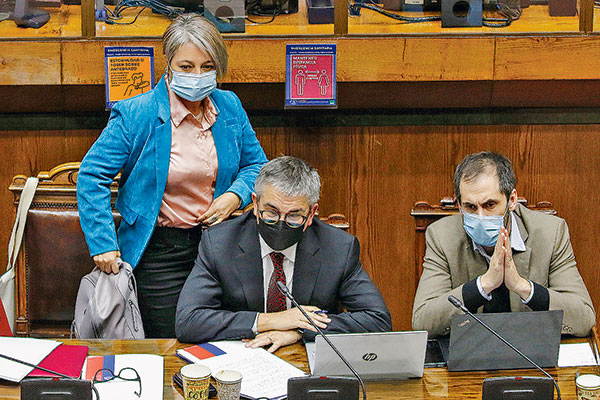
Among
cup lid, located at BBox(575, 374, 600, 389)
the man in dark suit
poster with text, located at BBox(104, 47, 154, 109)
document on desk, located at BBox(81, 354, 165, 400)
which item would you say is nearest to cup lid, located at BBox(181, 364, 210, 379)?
document on desk, located at BBox(81, 354, 165, 400)

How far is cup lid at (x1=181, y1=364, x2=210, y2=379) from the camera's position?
2.02m

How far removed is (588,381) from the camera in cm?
205

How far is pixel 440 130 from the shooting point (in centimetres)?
369

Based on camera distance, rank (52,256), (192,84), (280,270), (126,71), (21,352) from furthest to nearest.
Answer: (126,71), (52,256), (192,84), (280,270), (21,352)

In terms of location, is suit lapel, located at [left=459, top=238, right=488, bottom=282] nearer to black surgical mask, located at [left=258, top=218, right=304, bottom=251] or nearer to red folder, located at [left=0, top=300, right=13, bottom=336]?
black surgical mask, located at [left=258, top=218, right=304, bottom=251]

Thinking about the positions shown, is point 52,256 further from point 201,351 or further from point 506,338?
point 506,338

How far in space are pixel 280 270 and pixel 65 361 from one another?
28.2 inches

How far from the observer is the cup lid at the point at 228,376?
2.02 metres

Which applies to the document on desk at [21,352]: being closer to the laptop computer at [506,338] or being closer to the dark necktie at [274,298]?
the dark necktie at [274,298]

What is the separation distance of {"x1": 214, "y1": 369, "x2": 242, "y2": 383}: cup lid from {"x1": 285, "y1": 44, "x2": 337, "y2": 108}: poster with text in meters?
1.61

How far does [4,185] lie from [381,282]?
169 cm

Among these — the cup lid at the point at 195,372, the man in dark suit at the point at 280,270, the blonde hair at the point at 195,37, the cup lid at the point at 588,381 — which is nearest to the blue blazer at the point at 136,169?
the blonde hair at the point at 195,37

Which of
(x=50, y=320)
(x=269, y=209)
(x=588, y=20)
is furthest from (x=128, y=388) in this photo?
(x=588, y=20)

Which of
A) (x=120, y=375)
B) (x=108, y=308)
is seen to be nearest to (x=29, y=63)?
(x=108, y=308)
